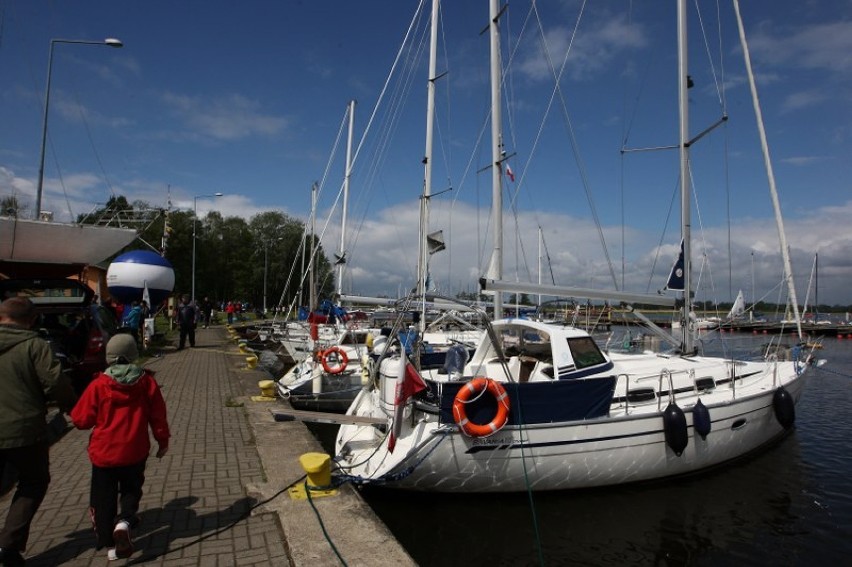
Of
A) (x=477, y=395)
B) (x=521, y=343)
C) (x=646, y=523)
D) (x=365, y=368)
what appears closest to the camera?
(x=477, y=395)

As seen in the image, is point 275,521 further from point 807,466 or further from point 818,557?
point 807,466

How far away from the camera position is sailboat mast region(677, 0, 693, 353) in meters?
10.9

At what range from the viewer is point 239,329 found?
1216 inches

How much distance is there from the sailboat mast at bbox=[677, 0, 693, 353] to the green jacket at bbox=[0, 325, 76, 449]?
1112cm

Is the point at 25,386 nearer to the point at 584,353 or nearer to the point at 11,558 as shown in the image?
the point at 11,558

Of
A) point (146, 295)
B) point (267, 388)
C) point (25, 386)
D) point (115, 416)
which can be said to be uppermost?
point (146, 295)

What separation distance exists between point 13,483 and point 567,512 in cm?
639

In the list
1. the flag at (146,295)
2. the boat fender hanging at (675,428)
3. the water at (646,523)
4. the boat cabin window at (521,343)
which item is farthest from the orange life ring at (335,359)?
the flag at (146,295)

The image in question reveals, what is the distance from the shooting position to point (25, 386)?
11.4 feet

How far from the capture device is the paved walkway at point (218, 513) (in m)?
3.92

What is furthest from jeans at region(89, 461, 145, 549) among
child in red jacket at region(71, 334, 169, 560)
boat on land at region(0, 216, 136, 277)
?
boat on land at region(0, 216, 136, 277)

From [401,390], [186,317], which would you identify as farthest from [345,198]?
[401,390]

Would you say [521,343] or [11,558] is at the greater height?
[521,343]

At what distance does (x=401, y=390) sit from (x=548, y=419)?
6.50 ft
